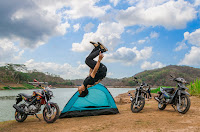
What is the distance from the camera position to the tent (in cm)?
758

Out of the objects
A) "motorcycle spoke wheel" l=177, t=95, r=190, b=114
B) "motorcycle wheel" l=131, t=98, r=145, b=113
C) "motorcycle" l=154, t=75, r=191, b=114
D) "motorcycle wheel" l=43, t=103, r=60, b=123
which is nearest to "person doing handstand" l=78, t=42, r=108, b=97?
"motorcycle wheel" l=43, t=103, r=60, b=123

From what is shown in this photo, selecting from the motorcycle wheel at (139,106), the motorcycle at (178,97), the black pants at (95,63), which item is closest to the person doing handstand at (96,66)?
the black pants at (95,63)

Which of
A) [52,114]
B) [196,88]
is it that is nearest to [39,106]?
[52,114]

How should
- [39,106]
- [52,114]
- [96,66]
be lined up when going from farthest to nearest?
[39,106], [52,114], [96,66]

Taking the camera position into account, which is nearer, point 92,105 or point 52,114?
point 52,114

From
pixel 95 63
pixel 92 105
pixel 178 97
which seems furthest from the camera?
pixel 92 105

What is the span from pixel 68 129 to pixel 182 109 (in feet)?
15.3

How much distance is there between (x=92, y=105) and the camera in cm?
781

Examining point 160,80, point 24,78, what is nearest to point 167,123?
point 24,78

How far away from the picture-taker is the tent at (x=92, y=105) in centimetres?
758

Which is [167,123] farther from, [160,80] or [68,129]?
[160,80]

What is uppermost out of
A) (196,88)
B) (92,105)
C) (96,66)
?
(96,66)

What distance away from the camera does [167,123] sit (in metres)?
5.33

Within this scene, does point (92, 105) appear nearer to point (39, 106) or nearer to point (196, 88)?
point (39, 106)
